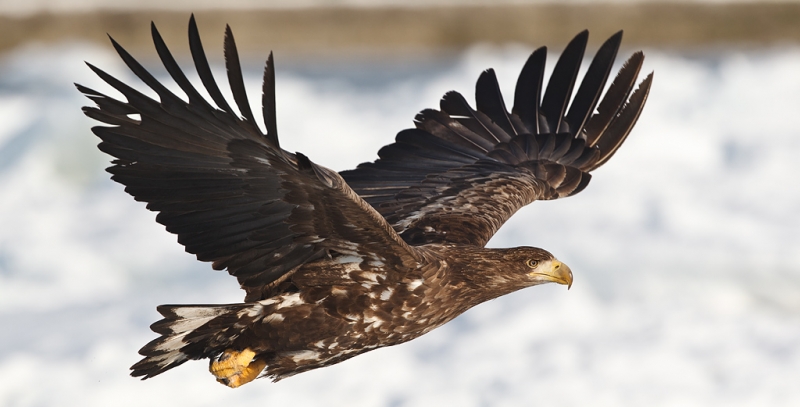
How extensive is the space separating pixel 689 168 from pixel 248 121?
26.5ft

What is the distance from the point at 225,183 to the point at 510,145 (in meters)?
2.80

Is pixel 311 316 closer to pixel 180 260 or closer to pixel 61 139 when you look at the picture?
pixel 180 260

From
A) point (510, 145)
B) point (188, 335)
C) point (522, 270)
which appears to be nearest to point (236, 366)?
Result: point (188, 335)

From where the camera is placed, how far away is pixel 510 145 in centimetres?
704

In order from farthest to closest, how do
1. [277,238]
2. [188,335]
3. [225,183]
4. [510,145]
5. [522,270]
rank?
1. [510,145]
2. [522,270]
3. [188,335]
4. [277,238]
5. [225,183]

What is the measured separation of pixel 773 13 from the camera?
1658cm

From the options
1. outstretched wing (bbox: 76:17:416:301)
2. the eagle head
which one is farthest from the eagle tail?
the eagle head

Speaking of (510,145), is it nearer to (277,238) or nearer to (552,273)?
(552,273)

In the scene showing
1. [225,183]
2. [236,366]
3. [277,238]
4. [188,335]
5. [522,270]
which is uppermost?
[225,183]

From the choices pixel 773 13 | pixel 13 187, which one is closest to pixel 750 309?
Answer: pixel 13 187

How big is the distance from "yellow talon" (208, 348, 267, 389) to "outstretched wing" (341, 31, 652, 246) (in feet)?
4.61

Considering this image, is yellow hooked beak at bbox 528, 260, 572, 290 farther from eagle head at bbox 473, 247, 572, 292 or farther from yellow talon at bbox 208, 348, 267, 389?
yellow talon at bbox 208, 348, 267, 389

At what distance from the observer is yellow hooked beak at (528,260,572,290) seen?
5258 millimetres

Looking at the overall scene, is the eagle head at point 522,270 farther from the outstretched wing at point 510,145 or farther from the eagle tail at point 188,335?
the eagle tail at point 188,335
